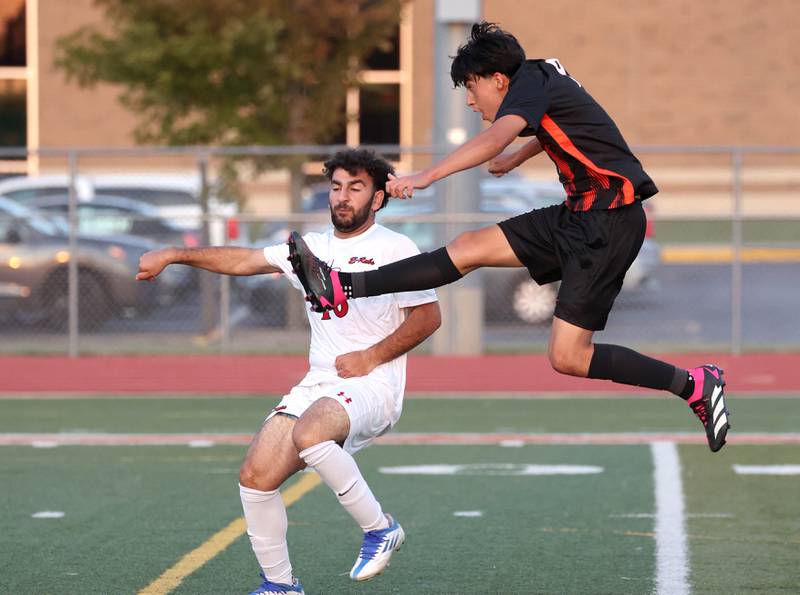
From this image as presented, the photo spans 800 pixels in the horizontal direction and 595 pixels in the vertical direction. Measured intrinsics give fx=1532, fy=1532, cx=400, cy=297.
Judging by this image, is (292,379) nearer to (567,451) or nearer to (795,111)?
(567,451)

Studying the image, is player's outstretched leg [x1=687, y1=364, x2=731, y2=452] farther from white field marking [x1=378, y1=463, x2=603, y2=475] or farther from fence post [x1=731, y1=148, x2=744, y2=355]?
fence post [x1=731, y1=148, x2=744, y2=355]

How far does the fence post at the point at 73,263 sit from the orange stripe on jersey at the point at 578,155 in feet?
37.6

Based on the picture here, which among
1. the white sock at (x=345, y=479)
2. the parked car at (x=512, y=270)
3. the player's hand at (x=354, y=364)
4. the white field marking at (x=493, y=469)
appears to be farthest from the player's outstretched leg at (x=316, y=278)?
the parked car at (x=512, y=270)

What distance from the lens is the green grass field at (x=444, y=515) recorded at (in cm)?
656

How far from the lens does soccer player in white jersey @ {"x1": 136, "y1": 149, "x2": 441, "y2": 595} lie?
5.76 metres

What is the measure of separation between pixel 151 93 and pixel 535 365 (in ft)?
20.1

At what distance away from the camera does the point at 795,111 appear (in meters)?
32.2

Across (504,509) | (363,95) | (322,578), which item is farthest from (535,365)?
(363,95)

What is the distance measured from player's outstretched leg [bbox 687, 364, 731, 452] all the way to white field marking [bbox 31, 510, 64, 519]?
11.1 ft

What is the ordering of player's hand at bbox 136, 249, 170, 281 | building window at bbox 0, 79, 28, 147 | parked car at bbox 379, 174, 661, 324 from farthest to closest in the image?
building window at bbox 0, 79, 28, 147
parked car at bbox 379, 174, 661, 324
player's hand at bbox 136, 249, 170, 281

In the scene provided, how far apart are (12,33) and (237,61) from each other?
1428 cm

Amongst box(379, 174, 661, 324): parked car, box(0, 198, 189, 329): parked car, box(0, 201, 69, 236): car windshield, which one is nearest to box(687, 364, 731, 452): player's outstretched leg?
box(379, 174, 661, 324): parked car

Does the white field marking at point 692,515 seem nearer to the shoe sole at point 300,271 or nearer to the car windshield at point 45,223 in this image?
the shoe sole at point 300,271

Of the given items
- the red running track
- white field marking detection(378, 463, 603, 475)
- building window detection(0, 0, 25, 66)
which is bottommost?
the red running track
